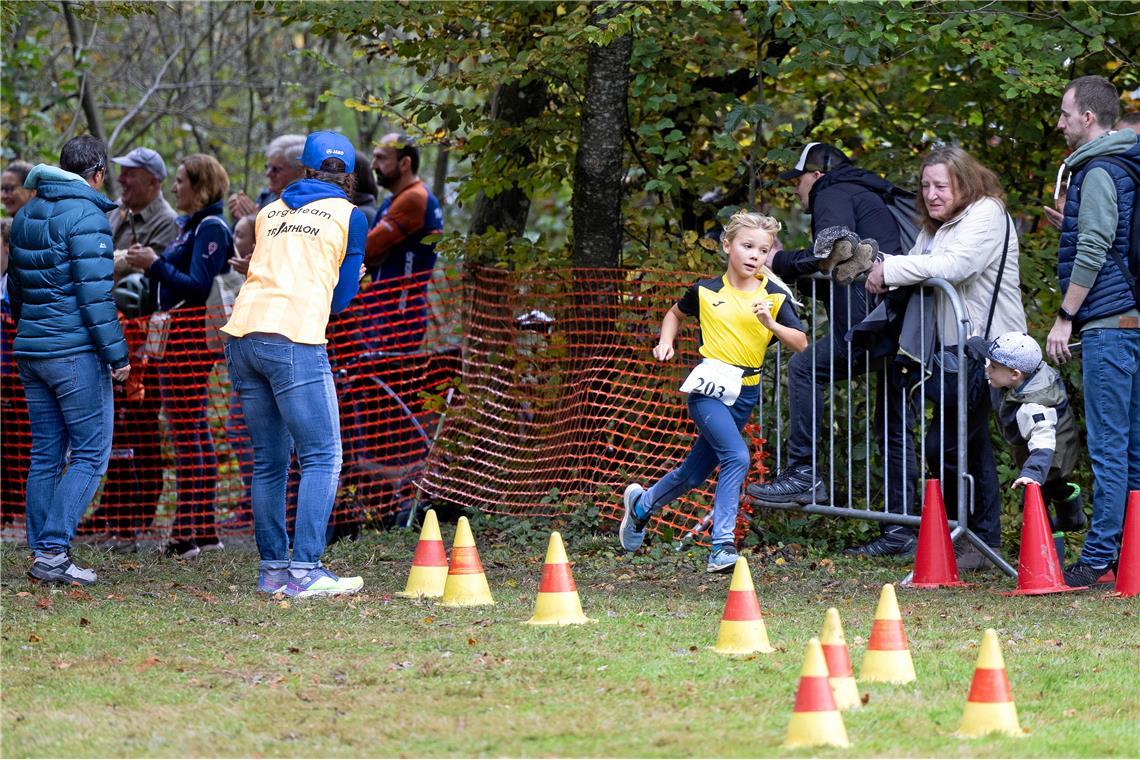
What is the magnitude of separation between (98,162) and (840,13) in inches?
167

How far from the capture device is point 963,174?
764 centimetres

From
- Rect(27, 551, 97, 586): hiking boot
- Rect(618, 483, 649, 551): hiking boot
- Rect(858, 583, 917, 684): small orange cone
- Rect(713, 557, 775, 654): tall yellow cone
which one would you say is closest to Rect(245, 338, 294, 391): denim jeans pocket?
Rect(27, 551, 97, 586): hiking boot

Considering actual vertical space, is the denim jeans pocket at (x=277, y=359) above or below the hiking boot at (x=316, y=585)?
above

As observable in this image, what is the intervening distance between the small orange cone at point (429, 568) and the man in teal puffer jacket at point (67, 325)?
1.85 m

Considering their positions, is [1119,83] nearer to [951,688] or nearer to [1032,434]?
[1032,434]

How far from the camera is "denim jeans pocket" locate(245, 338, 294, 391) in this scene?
676 cm

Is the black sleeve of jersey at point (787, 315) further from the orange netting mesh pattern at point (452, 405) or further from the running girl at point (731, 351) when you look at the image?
the orange netting mesh pattern at point (452, 405)

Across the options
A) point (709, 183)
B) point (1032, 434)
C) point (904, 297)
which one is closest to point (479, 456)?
point (709, 183)

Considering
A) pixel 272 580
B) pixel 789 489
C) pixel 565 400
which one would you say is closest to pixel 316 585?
pixel 272 580

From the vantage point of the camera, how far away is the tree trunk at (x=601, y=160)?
929cm

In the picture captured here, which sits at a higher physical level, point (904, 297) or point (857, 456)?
point (904, 297)

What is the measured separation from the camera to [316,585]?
6.86 metres

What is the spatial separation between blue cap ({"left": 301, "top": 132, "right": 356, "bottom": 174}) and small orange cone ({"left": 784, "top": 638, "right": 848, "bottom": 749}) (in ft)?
12.4

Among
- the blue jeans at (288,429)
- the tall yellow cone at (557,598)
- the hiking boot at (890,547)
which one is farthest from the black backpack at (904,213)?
the blue jeans at (288,429)
